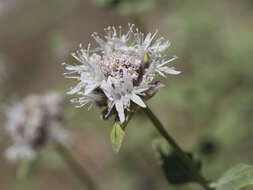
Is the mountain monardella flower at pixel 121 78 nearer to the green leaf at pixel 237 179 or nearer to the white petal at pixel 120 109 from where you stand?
the white petal at pixel 120 109

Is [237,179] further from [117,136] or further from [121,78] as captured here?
[121,78]

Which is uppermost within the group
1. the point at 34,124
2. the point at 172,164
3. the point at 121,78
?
the point at 34,124

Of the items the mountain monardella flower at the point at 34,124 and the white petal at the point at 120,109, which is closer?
the white petal at the point at 120,109

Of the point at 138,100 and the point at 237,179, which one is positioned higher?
the point at 138,100

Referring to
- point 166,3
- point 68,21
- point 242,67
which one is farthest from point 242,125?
point 68,21

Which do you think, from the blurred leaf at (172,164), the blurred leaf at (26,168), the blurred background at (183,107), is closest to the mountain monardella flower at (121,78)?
the blurred leaf at (172,164)

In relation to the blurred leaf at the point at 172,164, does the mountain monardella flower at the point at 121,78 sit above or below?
above

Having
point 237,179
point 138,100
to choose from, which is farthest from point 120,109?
point 237,179

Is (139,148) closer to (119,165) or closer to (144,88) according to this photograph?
(119,165)
